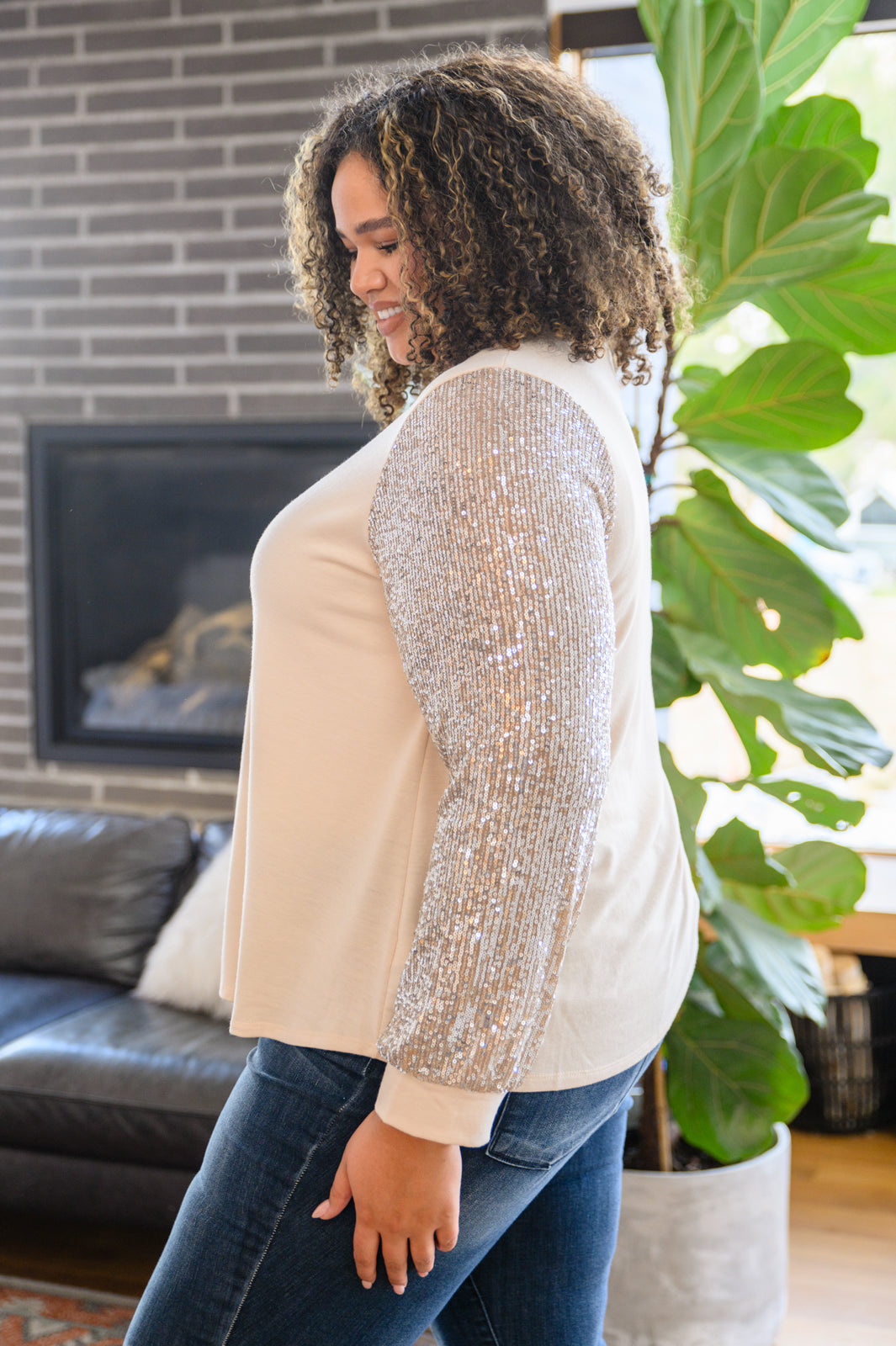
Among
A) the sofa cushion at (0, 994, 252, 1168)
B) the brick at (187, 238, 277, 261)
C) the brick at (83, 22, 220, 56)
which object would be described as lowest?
the sofa cushion at (0, 994, 252, 1168)

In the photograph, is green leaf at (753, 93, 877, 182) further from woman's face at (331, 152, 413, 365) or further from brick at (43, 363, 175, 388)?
brick at (43, 363, 175, 388)

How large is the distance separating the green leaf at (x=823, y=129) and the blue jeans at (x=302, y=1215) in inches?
50.1

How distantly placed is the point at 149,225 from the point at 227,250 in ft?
0.76

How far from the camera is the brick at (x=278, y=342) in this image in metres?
2.99

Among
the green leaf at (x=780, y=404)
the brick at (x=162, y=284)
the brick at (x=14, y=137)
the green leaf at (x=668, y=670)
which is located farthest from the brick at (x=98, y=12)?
the green leaf at (x=668, y=670)

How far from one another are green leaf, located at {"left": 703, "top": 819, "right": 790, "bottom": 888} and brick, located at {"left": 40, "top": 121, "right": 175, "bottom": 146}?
7.56ft

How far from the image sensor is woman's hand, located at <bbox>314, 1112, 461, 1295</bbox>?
69 cm

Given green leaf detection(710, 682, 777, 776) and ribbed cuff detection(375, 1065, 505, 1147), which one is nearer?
ribbed cuff detection(375, 1065, 505, 1147)

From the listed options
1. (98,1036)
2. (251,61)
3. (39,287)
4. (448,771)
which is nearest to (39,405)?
(39,287)

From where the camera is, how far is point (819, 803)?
1.76m

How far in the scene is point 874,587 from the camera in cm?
289

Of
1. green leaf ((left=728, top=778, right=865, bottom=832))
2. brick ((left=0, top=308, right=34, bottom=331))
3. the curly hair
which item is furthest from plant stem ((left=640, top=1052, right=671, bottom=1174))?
brick ((left=0, top=308, right=34, bottom=331))

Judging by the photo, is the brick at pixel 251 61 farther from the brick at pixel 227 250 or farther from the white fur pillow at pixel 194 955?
the white fur pillow at pixel 194 955

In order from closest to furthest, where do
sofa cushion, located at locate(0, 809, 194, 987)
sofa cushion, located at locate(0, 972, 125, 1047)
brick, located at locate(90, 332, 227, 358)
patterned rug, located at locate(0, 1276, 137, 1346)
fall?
patterned rug, located at locate(0, 1276, 137, 1346) → sofa cushion, located at locate(0, 972, 125, 1047) → sofa cushion, located at locate(0, 809, 194, 987) → brick, located at locate(90, 332, 227, 358)
